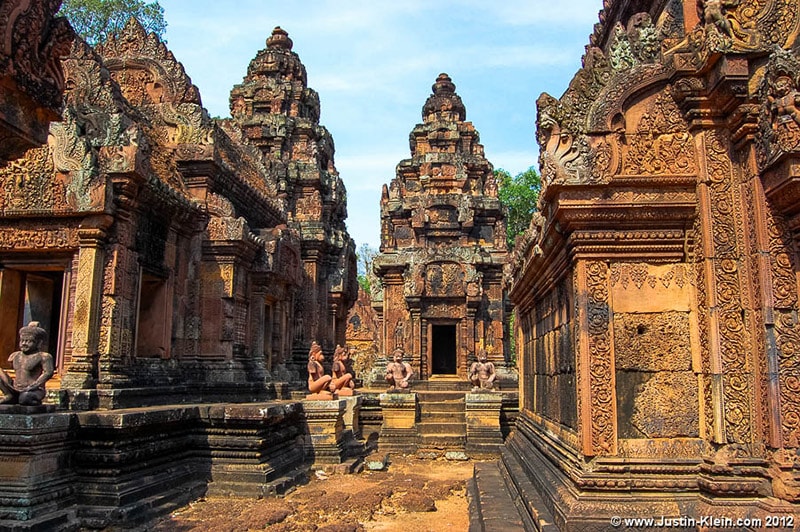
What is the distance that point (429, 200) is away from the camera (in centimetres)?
2222

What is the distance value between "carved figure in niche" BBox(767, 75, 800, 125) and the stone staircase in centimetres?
1083

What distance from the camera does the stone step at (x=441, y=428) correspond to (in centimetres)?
1421

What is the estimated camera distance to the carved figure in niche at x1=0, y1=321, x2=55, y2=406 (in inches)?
256

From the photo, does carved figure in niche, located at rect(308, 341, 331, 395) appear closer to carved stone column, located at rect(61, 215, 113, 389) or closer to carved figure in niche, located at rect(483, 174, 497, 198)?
carved stone column, located at rect(61, 215, 113, 389)

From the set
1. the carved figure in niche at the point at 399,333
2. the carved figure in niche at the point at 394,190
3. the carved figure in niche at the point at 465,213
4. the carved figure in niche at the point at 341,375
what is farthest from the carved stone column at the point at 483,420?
the carved figure in niche at the point at 394,190

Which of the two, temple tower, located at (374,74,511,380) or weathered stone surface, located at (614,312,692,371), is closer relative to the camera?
weathered stone surface, located at (614,312,692,371)

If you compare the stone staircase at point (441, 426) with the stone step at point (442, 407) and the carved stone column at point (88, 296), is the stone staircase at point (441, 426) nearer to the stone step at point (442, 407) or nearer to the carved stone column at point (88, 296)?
the stone step at point (442, 407)

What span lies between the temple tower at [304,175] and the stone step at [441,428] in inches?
259

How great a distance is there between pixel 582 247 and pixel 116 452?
5.64 m

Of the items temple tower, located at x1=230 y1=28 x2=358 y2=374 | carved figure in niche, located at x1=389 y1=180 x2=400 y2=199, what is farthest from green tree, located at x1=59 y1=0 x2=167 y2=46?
carved figure in niche, located at x1=389 y1=180 x2=400 y2=199

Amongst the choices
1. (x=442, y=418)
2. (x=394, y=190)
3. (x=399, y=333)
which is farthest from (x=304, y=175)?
(x=442, y=418)

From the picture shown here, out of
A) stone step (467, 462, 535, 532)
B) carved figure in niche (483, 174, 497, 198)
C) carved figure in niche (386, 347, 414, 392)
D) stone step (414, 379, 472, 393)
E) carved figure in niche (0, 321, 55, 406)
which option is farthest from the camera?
carved figure in niche (483, 174, 497, 198)

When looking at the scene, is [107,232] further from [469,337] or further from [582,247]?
[469,337]

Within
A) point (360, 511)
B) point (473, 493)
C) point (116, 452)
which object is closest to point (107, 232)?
point (116, 452)
